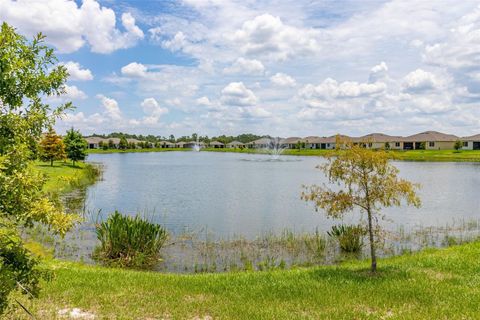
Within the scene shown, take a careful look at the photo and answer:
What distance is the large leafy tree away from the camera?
4.75 meters

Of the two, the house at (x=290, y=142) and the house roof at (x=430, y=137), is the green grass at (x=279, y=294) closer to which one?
the house roof at (x=430, y=137)

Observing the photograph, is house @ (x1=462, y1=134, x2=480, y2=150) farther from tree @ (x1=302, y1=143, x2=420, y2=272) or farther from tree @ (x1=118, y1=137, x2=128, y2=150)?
tree @ (x1=302, y1=143, x2=420, y2=272)

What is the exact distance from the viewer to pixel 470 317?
758 centimetres

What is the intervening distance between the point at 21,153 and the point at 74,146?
54668 millimetres

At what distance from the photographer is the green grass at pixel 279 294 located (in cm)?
A: 797

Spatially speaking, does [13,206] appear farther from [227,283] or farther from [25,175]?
[227,283]

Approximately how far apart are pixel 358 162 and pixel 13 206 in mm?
8380

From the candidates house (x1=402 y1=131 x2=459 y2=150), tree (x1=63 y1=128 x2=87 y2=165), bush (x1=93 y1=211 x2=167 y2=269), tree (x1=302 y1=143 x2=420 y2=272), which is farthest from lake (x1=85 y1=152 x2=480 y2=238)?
house (x1=402 y1=131 x2=459 y2=150)

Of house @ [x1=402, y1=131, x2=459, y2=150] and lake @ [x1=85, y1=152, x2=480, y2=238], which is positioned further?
house @ [x1=402, y1=131, x2=459, y2=150]

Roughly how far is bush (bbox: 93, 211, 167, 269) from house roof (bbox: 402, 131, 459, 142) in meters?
130

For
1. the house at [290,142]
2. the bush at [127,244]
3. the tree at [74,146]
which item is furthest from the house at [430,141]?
the bush at [127,244]

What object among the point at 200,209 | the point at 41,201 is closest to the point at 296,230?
the point at 200,209

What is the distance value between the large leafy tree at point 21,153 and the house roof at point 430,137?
13782cm

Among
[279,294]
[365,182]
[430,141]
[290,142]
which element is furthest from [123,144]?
[279,294]
